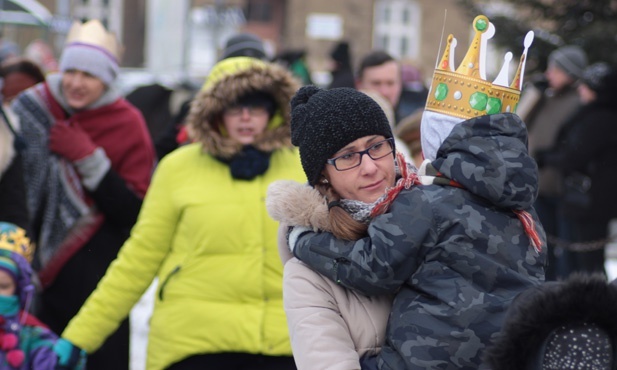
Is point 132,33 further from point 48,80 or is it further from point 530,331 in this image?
point 530,331

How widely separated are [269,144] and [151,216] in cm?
52

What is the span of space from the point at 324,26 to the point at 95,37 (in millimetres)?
34718

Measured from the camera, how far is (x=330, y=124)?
2.82 metres

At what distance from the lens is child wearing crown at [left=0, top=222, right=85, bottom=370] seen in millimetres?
4125

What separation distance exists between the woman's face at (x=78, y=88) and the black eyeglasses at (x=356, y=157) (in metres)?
2.80

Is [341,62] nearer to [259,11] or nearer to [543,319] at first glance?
[543,319]

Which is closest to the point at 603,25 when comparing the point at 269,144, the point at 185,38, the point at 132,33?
the point at 185,38

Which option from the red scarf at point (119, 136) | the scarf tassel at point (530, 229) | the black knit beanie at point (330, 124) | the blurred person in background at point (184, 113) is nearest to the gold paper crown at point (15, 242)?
the red scarf at point (119, 136)

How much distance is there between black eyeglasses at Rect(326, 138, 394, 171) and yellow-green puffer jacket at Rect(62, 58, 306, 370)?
1.26 metres

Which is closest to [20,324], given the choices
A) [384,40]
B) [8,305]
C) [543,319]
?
[8,305]

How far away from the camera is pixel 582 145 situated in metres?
7.78

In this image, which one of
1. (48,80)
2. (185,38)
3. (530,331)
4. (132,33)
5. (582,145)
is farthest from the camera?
(132,33)

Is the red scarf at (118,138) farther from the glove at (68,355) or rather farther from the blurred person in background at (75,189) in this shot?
the glove at (68,355)

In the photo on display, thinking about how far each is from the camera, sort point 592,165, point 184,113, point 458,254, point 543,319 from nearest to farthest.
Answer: point 543,319, point 458,254, point 184,113, point 592,165
